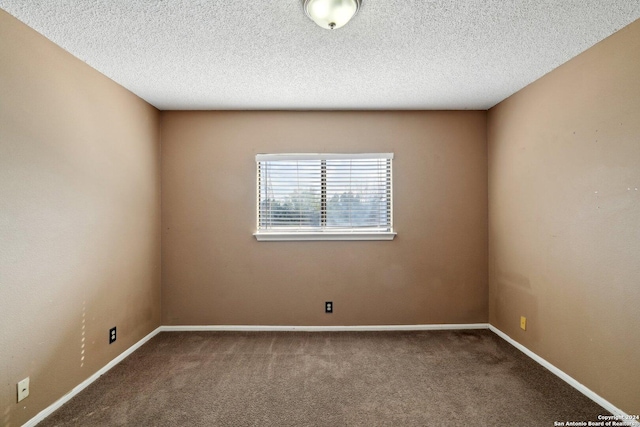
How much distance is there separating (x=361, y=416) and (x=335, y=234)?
5.86ft

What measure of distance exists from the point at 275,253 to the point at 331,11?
242 centimetres

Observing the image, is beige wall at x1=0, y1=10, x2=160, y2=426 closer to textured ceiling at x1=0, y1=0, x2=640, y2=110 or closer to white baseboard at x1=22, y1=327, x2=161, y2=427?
white baseboard at x1=22, y1=327, x2=161, y2=427

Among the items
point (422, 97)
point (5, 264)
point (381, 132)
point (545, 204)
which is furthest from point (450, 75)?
point (5, 264)

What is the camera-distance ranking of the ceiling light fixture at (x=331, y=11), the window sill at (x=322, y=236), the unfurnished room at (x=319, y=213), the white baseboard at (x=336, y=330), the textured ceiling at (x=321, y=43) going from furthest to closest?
the window sill at (x=322, y=236), the white baseboard at (x=336, y=330), the unfurnished room at (x=319, y=213), the textured ceiling at (x=321, y=43), the ceiling light fixture at (x=331, y=11)

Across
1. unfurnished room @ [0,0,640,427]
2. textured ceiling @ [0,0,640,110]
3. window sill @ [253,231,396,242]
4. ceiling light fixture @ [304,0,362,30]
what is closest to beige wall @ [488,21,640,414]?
unfurnished room @ [0,0,640,427]

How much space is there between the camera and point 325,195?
338 centimetres

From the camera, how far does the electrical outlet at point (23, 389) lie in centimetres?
177

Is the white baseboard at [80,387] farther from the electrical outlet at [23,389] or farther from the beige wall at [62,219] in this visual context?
the electrical outlet at [23,389]

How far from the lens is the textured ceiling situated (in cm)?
168

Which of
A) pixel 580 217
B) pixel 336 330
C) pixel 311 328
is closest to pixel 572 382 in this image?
pixel 580 217

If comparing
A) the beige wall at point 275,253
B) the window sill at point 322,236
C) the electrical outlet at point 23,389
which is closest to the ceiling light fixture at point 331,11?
the beige wall at point 275,253

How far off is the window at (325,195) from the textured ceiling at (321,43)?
0.77 meters

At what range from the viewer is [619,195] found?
6.29 ft

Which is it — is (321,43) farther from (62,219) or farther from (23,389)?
(23,389)
